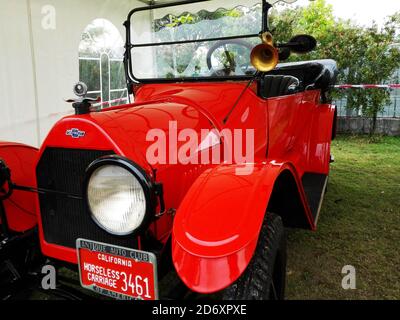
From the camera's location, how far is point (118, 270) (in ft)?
4.46

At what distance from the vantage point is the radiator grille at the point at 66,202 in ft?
5.02

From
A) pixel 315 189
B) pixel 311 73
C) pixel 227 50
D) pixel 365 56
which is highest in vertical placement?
pixel 365 56

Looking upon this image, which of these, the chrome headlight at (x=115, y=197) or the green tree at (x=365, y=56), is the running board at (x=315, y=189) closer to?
the chrome headlight at (x=115, y=197)

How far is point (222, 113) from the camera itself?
78.9 inches

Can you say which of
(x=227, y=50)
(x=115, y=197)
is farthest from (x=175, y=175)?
(x=227, y=50)

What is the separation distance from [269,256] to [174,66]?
150 centimetres

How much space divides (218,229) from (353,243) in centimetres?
200

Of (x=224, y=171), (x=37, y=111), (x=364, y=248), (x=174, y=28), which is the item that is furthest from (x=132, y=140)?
(x=37, y=111)
